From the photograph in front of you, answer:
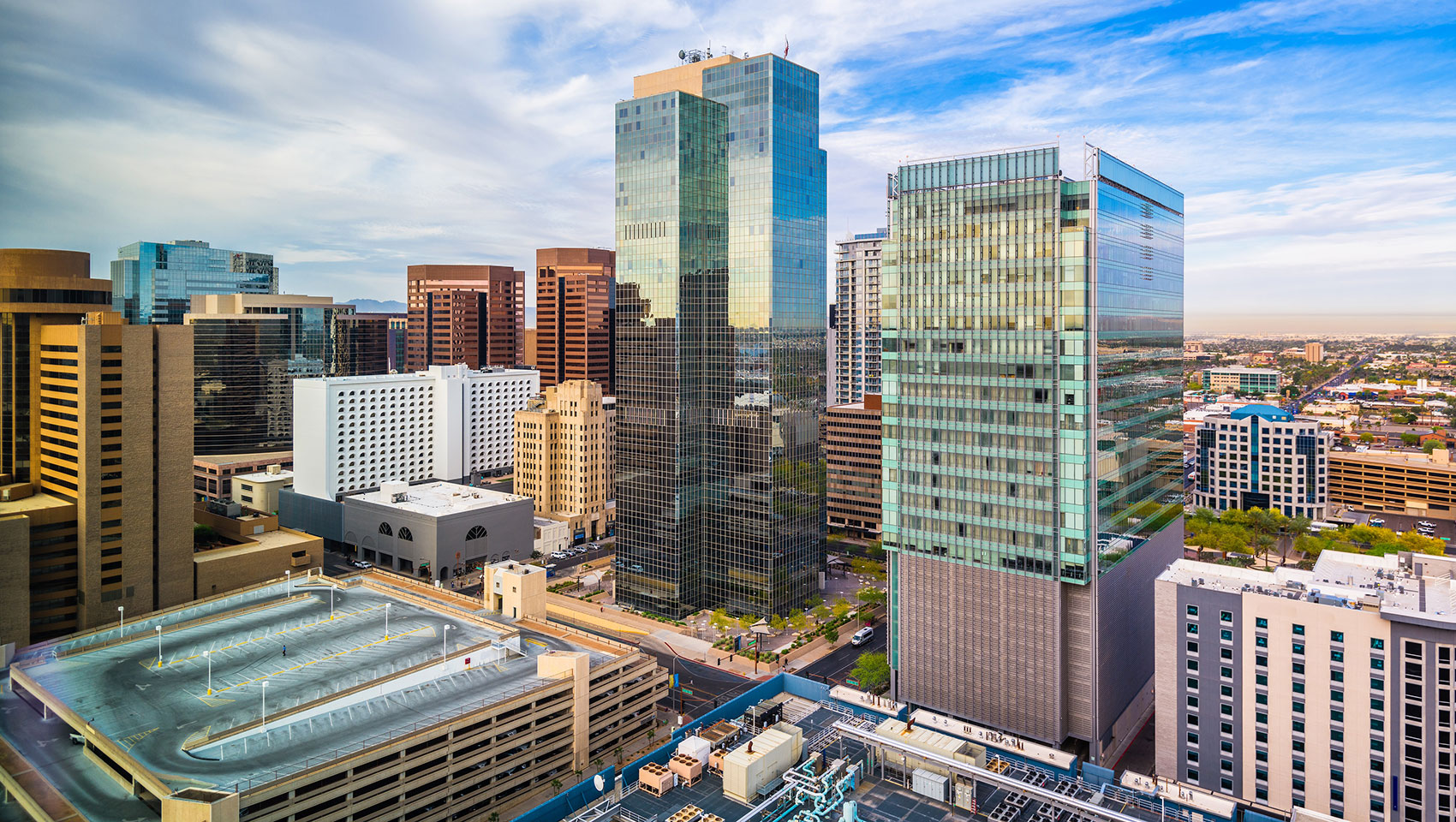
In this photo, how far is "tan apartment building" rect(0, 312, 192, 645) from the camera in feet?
198

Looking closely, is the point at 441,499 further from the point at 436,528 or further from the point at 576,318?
the point at 576,318

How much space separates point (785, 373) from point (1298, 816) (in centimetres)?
5062

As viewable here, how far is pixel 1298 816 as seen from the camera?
33.8 m

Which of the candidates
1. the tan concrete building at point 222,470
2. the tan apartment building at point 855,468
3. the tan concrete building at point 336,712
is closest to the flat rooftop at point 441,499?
the tan concrete building at point 336,712

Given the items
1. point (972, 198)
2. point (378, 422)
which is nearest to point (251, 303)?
point (378, 422)

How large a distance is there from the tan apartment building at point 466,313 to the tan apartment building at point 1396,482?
15661 centimetres

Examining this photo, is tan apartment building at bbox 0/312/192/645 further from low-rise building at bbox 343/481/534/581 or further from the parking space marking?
low-rise building at bbox 343/481/534/581

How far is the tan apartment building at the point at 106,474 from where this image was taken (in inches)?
2375

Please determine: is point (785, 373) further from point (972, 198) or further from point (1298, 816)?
point (1298, 816)

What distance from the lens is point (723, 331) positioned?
253 feet

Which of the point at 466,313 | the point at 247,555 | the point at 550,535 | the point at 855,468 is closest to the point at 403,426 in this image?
the point at 550,535

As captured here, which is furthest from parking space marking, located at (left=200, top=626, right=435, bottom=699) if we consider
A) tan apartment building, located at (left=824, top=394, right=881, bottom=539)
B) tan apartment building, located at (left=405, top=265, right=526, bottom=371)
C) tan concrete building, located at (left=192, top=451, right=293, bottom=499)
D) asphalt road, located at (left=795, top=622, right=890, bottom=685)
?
tan apartment building, located at (left=405, top=265, right=526, bottom=371)

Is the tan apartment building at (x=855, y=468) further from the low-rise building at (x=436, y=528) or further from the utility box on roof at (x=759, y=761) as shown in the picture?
the utility box on roof at (x=759, y=761)

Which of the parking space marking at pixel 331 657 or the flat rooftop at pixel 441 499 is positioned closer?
the parking space marking at pixel 331 657
